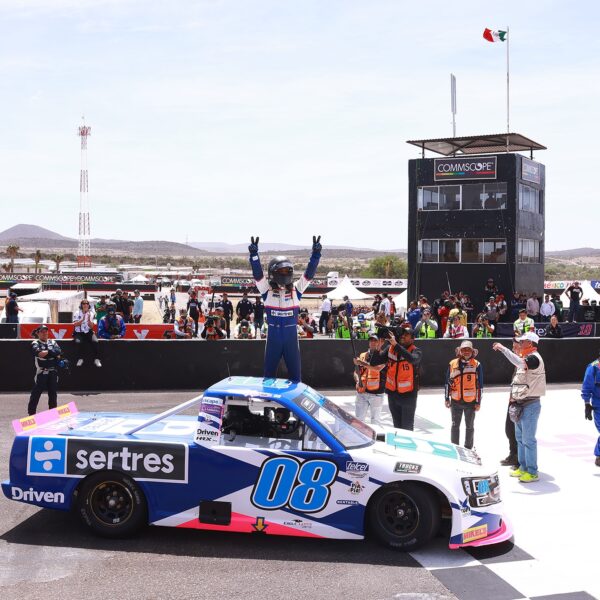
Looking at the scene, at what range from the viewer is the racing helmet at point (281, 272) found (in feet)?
32.4

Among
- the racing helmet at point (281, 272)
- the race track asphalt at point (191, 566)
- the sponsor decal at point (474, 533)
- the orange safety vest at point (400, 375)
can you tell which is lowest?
the race track asphalt at point (191, 566)

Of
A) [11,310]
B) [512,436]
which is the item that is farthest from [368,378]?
[11,310]

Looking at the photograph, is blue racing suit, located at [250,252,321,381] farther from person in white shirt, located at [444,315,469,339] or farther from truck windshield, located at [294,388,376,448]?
person in white shirt, located at [444,315,469,339]

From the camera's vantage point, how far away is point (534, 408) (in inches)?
361

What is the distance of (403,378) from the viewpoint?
10211 millimetres

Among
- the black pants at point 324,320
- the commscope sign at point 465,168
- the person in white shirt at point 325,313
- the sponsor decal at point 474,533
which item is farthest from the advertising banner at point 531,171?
the sponsor decal at point 474,533

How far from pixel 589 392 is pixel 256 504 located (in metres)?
5.21

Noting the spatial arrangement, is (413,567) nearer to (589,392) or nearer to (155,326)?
(589,392)

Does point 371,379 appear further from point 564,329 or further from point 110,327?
point 564,329

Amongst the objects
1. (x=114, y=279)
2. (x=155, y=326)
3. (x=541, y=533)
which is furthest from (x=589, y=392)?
(x=114, y=279)

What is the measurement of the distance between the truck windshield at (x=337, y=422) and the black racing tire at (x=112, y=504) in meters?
1.71

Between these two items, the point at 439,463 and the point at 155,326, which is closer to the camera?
the point at 439,463

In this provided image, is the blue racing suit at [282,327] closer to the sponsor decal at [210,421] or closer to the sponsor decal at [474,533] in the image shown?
the sponsor decal at [210,421]

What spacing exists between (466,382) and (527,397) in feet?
3.54
